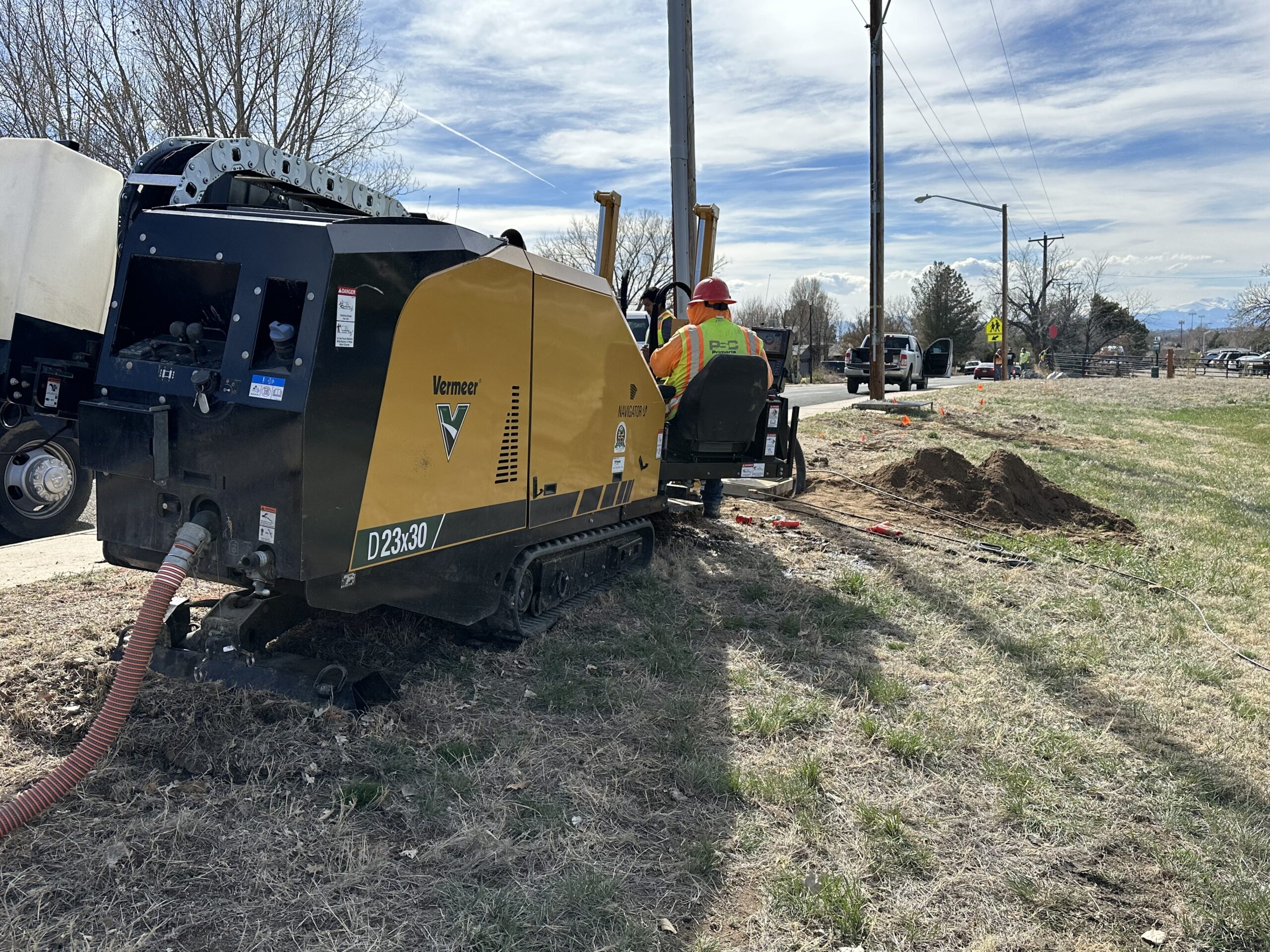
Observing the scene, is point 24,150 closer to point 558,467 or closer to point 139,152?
point 558,467

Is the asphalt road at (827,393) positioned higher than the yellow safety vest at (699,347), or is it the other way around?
the yellow safety vest at (699,347)

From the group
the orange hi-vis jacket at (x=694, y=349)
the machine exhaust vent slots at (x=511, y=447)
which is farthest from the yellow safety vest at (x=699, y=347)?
the machine exhaust vent slots at (x=511, y=447)

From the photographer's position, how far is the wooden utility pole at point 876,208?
20047mm

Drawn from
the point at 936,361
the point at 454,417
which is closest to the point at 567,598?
the point at 454,417

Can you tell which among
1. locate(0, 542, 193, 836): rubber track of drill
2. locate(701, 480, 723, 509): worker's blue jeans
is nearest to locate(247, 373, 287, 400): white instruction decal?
locate(0, 542, 193, 836): rubber track of drill

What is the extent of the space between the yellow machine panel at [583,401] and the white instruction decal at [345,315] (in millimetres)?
1317

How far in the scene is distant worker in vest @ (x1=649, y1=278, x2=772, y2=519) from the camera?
7031mm

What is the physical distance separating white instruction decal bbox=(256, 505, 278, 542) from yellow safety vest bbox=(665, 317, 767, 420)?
375 centimetres

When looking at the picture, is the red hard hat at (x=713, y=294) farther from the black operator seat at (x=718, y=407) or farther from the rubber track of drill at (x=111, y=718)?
the rubber track of drill at (x=111, y=718)

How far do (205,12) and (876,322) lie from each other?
1476 cm

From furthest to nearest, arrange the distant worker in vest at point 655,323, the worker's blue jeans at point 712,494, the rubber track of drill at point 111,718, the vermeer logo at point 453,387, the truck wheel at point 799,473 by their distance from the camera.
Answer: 1. the truck wheel at point 799,473
2. the worker's blue jeans at point 712,494
3. the distant worker in vest at point 655,323
4. the vermeer logo at point 453,387
5. the rubber track of drill at point 111,718

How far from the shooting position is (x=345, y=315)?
3.56m

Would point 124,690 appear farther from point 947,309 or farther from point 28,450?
point 947,309

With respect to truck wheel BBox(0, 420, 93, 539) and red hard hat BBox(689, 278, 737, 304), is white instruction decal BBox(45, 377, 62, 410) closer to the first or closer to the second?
truck wheel BBox(0, 420, 93, 539)
